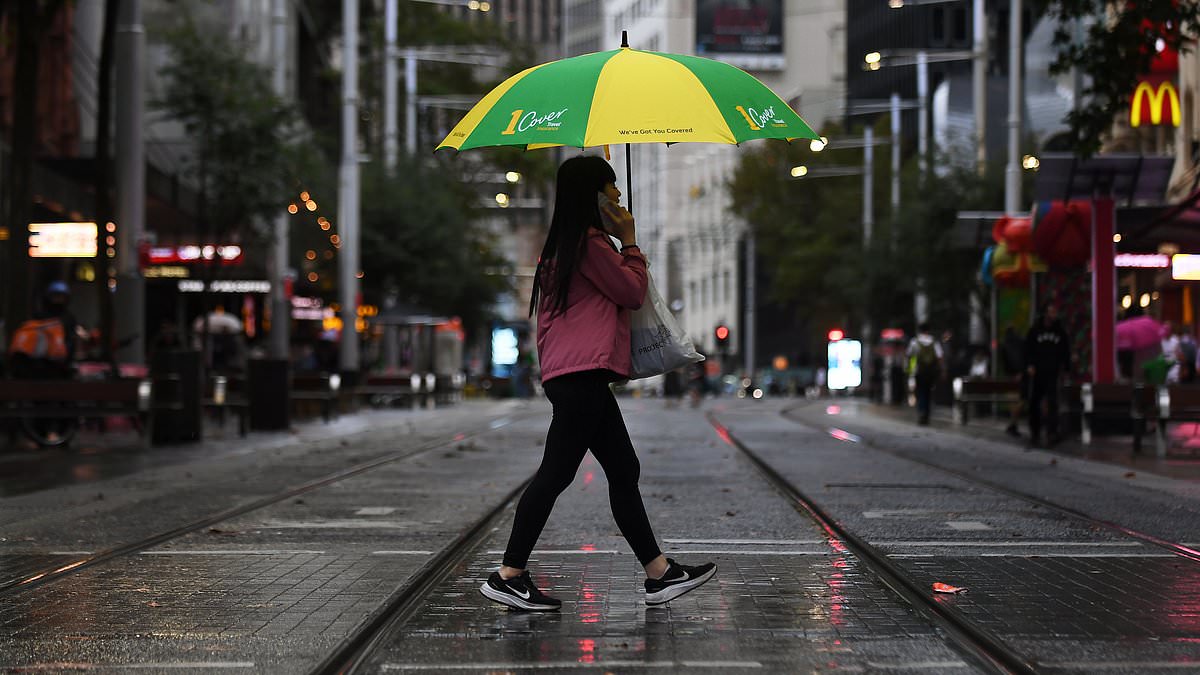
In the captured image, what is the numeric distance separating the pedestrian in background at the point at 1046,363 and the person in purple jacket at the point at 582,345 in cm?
1550

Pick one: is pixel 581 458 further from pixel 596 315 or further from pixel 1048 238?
pixel 1048 238

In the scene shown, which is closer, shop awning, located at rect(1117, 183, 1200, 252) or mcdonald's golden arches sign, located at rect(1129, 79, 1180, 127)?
shop awning, located at rect(1117, 183, 1200, 252)

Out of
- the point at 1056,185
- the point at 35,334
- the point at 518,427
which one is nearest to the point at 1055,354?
the point at 1056,185

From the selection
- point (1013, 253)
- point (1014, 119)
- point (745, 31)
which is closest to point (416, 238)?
point (1014, 119)

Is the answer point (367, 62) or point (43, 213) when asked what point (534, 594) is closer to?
point (43, 213)

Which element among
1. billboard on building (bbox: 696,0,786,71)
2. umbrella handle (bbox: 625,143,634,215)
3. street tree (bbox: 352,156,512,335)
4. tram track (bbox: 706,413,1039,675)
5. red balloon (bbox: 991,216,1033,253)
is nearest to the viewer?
tram track (bbox: 706,413,1039,675)

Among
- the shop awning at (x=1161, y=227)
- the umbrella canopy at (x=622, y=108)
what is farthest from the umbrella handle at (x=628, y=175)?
the shop awning at (x=1161, y=227)

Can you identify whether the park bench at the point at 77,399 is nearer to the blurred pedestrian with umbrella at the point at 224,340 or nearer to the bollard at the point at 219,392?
the bollard at the point at 219,392

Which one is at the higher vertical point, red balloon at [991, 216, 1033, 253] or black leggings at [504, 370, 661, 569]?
red balloon at [991, 216, 1033, 253]

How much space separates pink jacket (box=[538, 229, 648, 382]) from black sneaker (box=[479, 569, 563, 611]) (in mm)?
865

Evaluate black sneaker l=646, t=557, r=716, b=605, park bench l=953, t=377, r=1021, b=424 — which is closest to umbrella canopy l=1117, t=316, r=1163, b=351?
park bench l=953, t=377, r=1021, b=424

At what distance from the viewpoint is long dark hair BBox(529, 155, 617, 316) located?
7.29 m

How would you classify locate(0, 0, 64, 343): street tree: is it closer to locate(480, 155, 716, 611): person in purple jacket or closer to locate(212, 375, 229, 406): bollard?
locate(212, 375, 229, 406): bollard

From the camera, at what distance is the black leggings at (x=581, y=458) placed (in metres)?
7.33
